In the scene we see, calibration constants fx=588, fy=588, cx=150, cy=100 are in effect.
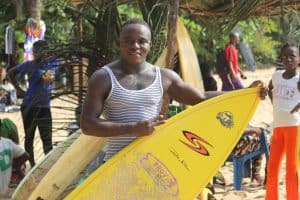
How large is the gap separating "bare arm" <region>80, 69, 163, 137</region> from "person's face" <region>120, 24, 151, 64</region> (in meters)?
0.17

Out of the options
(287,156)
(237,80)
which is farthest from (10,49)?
(287,156)

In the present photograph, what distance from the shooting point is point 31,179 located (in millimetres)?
4648

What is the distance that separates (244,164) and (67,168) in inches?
105

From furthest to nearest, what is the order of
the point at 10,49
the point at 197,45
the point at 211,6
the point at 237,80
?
the point at 197,45
the point at 10,49
the point at 237,80
the point at 211,6

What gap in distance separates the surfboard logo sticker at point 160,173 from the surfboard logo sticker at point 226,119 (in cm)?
42

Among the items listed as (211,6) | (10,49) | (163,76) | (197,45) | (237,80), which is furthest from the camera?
(197,45)

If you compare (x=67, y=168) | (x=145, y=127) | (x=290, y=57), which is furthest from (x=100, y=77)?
(x=290, y=57)

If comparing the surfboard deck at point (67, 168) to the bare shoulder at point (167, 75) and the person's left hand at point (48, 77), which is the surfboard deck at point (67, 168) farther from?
the bare shoulder at point (167, 75)

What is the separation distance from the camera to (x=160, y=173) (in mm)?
2979

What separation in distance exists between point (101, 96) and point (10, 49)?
28.0 feet

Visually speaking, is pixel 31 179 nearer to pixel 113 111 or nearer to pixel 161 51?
pixel 161 51

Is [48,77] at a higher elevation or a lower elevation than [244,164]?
higher

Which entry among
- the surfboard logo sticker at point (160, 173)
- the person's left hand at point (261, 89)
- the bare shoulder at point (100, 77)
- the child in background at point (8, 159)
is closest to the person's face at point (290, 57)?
the person's left hand at point (261, 89)

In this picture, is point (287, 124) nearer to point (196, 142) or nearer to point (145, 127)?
point (196, 142)
